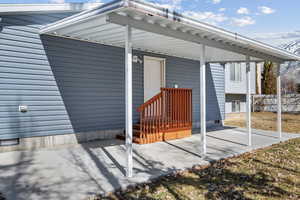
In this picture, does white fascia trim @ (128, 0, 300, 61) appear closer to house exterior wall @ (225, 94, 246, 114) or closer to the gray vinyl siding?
the gray vinyl siding

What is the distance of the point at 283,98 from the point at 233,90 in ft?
20.5

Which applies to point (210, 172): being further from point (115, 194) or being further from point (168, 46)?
point (168, 46)

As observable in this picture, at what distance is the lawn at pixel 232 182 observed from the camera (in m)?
3.14

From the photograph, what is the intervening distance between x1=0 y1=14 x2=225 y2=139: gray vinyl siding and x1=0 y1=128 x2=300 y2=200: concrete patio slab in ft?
2.15

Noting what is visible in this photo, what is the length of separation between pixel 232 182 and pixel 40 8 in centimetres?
529

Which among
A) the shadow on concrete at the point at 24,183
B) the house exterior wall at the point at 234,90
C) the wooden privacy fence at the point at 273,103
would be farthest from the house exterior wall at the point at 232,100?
the shadow on concrete at the point at 24,183

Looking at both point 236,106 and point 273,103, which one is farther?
point 273,103

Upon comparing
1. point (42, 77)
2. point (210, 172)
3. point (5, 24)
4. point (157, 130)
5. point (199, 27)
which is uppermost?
point (5, 24)

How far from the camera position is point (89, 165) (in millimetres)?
4195

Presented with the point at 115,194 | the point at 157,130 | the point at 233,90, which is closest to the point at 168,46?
the point at 157,130

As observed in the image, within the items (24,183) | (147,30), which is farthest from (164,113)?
(24,183)

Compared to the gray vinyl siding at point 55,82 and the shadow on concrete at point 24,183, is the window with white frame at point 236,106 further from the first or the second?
the shadow on concrete at point 24,183

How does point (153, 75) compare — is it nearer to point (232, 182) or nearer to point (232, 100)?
point (232, 182)

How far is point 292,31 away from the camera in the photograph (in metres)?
41.6
